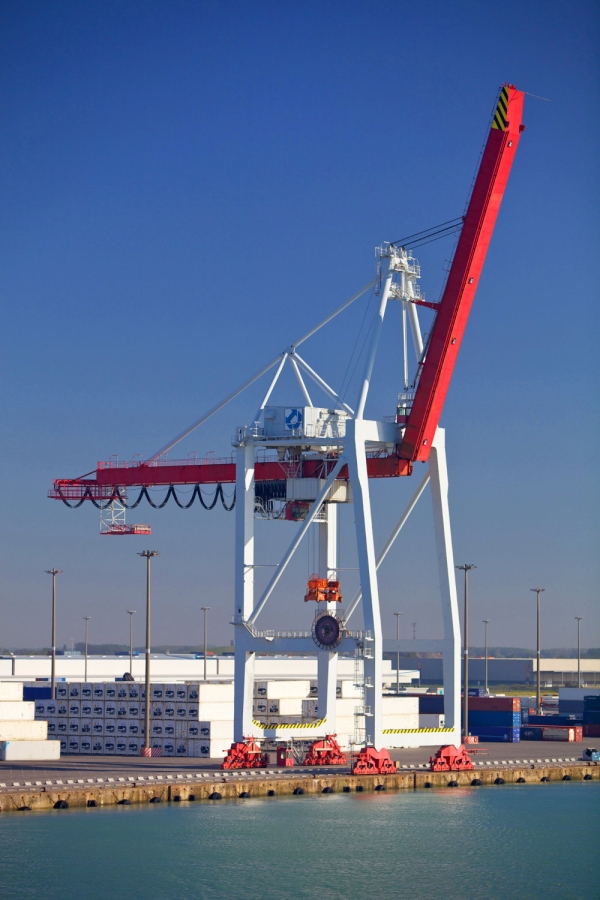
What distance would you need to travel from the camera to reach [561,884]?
40.1m

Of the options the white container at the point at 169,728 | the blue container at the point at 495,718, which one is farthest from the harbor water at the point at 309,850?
the blue container at the point at 495,718

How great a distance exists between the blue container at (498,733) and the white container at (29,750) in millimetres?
30949

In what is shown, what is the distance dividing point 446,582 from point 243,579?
853 centimetres

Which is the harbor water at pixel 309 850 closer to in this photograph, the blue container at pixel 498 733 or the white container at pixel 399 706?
the white container at pixel 399 706

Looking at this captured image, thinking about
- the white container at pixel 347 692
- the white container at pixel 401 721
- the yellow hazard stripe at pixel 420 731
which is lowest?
the white container at pixel 401 721

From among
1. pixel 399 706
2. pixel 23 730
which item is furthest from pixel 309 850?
pixel 399 706

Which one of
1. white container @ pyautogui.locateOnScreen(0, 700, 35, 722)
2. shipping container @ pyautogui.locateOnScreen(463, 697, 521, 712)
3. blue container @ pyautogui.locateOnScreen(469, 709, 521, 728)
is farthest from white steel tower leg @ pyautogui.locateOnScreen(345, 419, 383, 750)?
shipping container @ pyautogui.locateOnScreen(463, 697, 521, 712)

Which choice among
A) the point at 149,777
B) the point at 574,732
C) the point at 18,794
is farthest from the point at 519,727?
the point at 18,794

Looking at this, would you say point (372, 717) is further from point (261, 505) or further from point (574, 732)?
point (574, 732)

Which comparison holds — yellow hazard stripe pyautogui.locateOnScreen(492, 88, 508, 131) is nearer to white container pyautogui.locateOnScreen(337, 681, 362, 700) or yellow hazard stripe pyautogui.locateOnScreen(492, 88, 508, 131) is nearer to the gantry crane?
the gantry crane

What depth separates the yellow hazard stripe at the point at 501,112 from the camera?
5500 centimetres

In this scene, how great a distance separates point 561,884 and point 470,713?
52702mm

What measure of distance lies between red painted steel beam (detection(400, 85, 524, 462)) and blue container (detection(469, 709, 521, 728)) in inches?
1371

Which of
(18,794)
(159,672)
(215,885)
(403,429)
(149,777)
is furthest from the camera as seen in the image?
(159,672)
